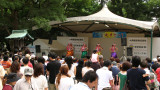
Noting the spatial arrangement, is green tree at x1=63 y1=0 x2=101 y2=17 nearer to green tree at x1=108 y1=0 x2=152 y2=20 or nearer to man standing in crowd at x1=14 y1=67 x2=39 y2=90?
green tree at x1=108 y1=0 x2=152 y2=20

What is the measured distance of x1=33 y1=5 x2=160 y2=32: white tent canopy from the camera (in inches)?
566

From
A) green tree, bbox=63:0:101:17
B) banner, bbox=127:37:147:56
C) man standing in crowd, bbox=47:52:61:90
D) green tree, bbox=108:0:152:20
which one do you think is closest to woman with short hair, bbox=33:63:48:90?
man standing in crowd, bbox=47:52:61:90

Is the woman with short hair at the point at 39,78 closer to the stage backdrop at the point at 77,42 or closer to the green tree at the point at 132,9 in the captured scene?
the stage backdrop at the point at 77,42

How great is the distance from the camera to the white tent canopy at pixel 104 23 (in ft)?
47.2

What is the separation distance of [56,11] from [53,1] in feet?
2.52

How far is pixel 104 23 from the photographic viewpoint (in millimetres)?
17125

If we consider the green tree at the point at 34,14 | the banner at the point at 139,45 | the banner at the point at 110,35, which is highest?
the green tree at the point at 34,14

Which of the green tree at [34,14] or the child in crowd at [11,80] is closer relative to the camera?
the child in crowd at [11,80]

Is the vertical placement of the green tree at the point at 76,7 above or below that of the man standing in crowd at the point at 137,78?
above

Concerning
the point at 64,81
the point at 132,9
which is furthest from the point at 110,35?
the point at 64,81

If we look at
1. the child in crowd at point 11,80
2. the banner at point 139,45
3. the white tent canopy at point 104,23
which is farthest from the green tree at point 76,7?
the child in crowd at point 11,80

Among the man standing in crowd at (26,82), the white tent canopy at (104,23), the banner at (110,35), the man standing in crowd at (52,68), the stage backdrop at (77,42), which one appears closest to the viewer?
the man standing in crowd at (26,82)

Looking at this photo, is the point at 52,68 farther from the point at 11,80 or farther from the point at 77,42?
the point at 77,42

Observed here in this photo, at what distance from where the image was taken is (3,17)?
50.0 feet
